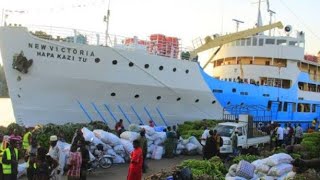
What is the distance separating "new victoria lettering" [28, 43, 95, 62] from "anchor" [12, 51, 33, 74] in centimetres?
57

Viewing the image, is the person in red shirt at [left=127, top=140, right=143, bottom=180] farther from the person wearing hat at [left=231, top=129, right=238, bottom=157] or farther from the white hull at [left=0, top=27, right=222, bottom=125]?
the white hull at [left=0, top=27, right=222, bottom=125]

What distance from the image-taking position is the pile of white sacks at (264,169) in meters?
10.5

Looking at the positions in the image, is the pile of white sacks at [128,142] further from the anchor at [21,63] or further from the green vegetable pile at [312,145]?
the anchor at [21,63]

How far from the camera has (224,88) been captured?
85.5ft

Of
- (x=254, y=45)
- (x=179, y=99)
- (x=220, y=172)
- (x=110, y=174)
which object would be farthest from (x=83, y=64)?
(x=254, y=45)

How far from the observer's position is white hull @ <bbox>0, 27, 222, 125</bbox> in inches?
814

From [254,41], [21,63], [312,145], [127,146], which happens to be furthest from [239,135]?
[254,41]

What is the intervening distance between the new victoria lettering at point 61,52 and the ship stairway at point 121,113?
214 cm

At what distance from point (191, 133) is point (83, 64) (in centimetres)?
600

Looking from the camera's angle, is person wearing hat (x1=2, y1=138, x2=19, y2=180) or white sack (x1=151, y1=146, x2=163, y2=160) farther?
white sack (x1=151, y1=146, x2=163, y2=160)

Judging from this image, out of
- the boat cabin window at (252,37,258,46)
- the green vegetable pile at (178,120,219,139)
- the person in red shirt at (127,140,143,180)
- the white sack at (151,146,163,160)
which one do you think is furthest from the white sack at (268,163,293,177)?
the boat cabin window at (252,37,258,46)

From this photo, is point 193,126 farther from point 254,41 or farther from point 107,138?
point 254,41

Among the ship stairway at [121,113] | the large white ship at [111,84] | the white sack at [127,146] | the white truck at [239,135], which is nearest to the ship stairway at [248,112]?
the large white ship at [111,84]

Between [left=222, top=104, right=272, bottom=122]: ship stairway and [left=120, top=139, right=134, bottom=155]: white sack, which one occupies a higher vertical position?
[left=222, top=104, right=272, bottom=122]: ship stairway
